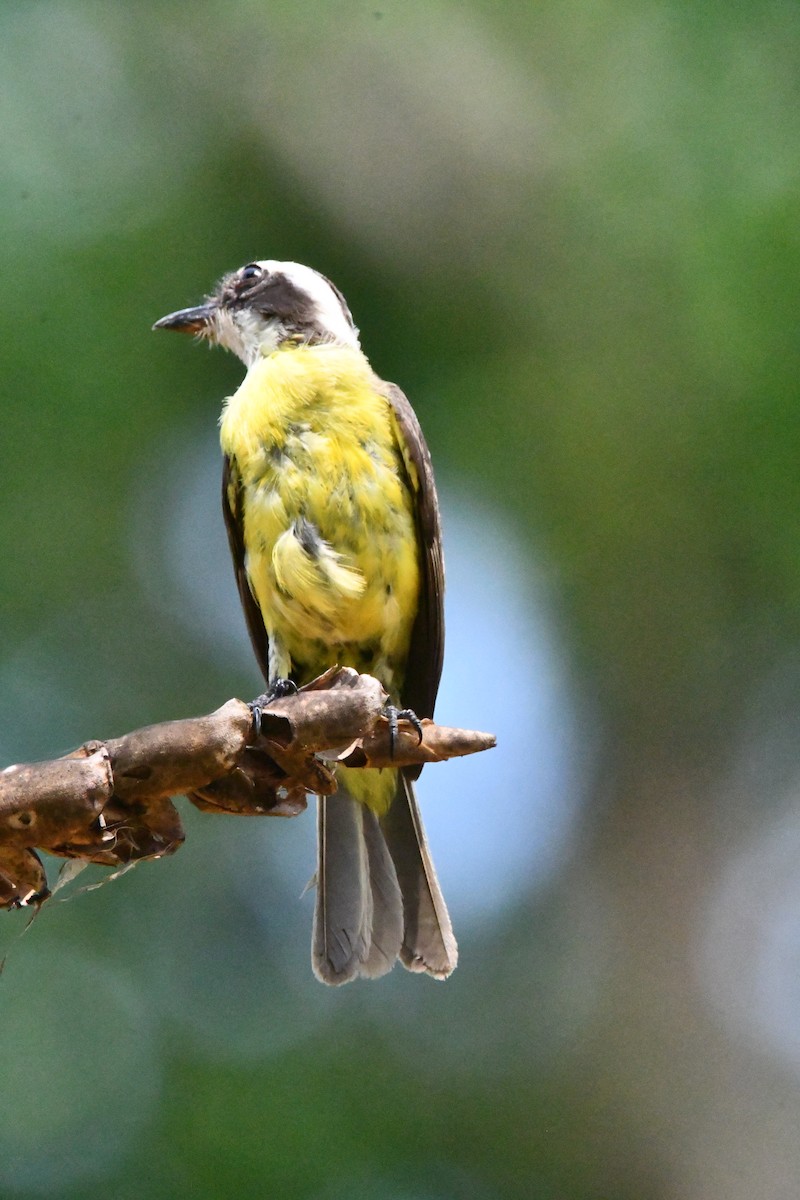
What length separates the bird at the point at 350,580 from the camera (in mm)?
4293

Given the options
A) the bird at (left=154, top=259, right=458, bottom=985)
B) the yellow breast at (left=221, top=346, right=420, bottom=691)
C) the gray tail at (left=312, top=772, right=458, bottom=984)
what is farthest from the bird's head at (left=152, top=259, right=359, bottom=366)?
the gray tail at (left=312, top=772, right=458, bottom=984)

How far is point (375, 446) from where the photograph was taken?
4.48m

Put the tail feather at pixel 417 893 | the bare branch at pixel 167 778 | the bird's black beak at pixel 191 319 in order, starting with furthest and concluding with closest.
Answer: the bird's black beak at pixel 191 319, the tail feather at pixel 417 893, the bare branch at pixel 167 778

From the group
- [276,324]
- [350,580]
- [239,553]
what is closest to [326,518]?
[350,580]

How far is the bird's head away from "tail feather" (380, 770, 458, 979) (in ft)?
5.25

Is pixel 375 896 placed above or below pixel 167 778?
below

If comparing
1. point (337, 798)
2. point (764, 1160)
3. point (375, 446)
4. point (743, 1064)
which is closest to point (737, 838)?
point (743, 1064)

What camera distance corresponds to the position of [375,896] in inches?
174

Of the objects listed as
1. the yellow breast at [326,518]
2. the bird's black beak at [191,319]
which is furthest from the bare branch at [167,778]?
the bird's black beak at [191,319]

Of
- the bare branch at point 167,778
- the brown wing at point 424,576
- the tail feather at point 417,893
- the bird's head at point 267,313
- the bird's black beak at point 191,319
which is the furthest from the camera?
the bird's black beak at point 191,319

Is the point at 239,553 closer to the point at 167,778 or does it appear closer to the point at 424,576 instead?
the point at 424,576

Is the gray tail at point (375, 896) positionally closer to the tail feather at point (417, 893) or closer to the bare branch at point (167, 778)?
the tail feather at point (417, 893)

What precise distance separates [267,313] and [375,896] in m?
2.12

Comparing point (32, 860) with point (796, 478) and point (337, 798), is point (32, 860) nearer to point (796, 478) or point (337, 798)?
point (337, 798)
